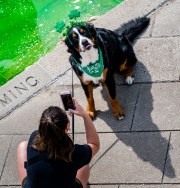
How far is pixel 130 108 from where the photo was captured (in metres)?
5.45

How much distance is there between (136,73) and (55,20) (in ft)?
8.29

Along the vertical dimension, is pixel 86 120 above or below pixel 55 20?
above

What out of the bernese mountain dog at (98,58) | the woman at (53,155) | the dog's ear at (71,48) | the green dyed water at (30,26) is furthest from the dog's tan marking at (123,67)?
the woman at (53,155)

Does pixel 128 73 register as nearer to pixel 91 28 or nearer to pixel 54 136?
pixel 91 28

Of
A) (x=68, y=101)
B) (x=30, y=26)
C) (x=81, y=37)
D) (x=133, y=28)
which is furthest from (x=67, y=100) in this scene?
(x=30, y=26)

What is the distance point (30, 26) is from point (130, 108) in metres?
3.18

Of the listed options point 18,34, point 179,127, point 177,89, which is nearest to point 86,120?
point 179,127

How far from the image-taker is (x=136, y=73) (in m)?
5.88

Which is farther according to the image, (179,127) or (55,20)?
(55,20)

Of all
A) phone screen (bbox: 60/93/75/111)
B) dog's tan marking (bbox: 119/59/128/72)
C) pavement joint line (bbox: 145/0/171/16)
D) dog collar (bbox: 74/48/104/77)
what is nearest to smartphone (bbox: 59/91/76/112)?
phone screen (bbox: 60/93/75/111)

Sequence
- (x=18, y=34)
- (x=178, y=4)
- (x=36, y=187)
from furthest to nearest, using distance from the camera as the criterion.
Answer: (x=18, y=34) < (x=178, y=4) < (x=36, y=187)

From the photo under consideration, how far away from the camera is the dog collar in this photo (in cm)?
498

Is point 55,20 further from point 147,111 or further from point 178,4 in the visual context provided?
point 147,111

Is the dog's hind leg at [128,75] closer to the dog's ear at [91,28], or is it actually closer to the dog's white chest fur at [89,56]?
the dog's white chest fur at [89,56]
